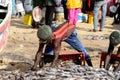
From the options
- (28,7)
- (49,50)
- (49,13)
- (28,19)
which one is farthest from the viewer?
(28,19)

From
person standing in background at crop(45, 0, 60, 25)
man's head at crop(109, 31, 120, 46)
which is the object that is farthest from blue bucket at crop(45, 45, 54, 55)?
person standing in background at crop(45, 0, 60, 25)

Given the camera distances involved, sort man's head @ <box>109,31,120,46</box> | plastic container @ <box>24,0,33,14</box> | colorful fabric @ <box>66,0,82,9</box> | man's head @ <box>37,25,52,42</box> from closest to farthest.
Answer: man's head @ <box>37,25,52,42</box>
man's head @ <box>109,31,120,46</box>
colorful fabric @ <box>66,0,82,9</box>
plastic container @ <box>24,0,33,14</box>

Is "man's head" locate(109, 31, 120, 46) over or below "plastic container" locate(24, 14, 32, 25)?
over

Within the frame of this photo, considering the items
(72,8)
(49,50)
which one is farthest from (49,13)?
(49,50)

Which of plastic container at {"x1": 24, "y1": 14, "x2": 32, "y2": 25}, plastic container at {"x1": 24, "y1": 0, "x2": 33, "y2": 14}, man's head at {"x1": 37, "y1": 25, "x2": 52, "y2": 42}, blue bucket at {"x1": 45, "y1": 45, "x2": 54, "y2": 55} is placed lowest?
plastic container at {"x1": 24, "y1": 14, "x2": 32, "y2": 25}

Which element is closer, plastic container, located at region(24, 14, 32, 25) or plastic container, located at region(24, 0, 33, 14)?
plastic container, located at region(24, 0, 33, 14)

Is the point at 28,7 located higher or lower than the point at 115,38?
lower

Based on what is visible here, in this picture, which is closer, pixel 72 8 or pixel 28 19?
pixel 72 8

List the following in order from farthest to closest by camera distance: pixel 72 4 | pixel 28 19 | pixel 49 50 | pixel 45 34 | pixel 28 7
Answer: pixel 28 19
pixel 28 7
pixel 72 4
pixel 49 50
pixel 45 34

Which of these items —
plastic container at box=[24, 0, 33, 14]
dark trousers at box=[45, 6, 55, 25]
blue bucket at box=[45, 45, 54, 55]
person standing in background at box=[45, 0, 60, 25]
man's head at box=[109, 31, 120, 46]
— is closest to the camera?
man's head at box=[109, 31, 120, 46]

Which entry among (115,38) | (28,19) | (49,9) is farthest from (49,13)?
(115,38)

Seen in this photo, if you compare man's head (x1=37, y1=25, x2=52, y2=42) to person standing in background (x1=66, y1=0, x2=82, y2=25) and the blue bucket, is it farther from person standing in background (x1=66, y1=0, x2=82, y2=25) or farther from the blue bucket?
person standing in background (x1=66, y1=0, x2=82, y2=25)

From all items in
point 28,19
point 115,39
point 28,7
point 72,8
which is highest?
point 115,39

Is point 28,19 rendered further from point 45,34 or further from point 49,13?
point 45,34
